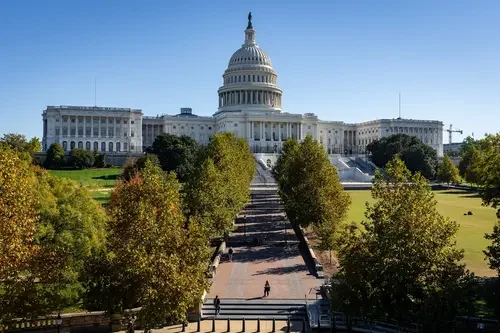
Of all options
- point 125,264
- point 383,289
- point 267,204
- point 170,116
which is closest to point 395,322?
point 383,289

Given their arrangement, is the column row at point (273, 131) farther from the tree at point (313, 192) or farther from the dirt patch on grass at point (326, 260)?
the dirt patch on grass at point (326, 260)

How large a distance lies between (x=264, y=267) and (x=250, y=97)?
138620mm

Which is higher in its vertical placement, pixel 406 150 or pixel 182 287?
pixel 406 150

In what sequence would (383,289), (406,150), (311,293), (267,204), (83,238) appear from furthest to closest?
(406,150) < (267,204) < (311,293) < (83,238) < (383,289)

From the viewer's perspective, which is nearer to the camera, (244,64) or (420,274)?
(420,274)

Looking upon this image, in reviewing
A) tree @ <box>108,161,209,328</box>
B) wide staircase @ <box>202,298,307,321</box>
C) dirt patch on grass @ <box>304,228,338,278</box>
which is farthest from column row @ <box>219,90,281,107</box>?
tree @ <box>108,161,209,328</box>

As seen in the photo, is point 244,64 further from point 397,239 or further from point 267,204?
point 397,239

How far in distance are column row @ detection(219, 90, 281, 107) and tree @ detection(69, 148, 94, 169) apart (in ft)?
215

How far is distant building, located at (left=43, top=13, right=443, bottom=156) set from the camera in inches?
5778

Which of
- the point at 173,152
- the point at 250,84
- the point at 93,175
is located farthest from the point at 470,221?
the point at 250,84

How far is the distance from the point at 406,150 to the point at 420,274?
105545mm

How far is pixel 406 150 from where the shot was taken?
121 meters

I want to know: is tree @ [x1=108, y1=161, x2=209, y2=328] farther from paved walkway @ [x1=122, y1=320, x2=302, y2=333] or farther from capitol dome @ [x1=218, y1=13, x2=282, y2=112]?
capitol dome @ [x1=218, y1=13, x2=282, y2=112]

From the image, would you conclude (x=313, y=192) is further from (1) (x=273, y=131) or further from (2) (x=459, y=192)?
(1) (x=273, y=131)
